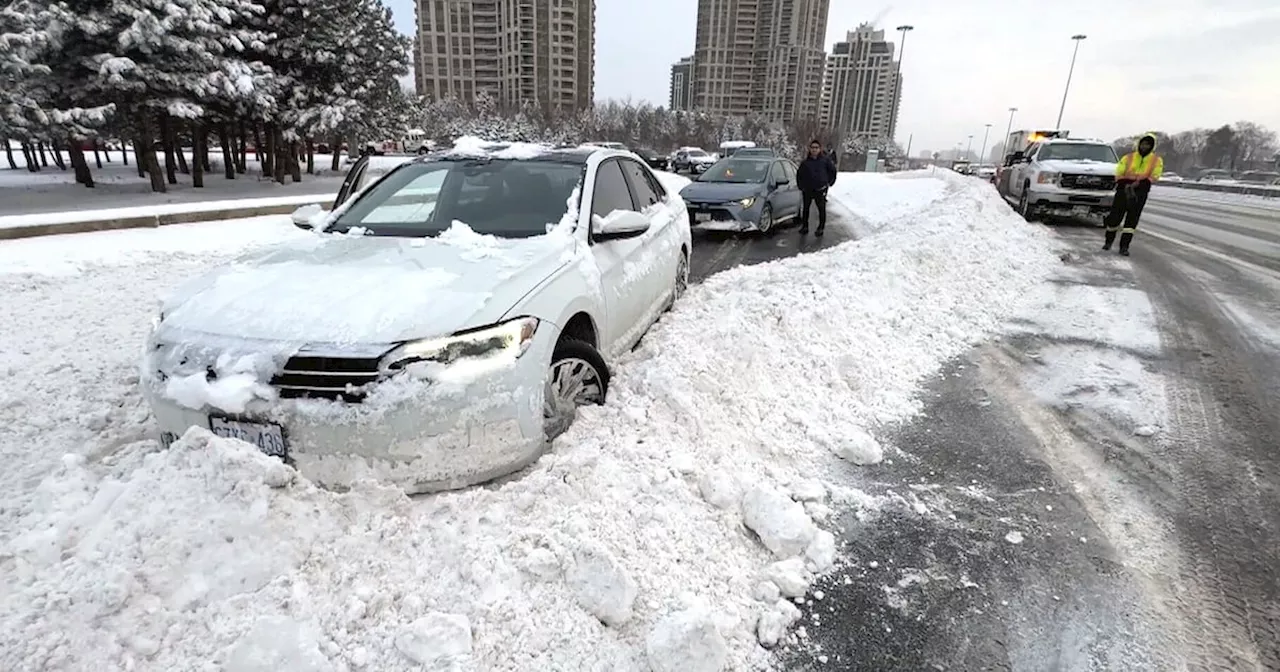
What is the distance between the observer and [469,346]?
2695mm

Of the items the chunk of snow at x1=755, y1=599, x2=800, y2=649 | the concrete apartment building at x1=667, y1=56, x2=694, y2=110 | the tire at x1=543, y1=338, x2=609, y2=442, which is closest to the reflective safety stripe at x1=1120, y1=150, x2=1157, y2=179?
the tire at x1=543, y1=338, x2=609, y2=442

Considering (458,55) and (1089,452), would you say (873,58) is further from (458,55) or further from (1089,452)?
(1089,452)

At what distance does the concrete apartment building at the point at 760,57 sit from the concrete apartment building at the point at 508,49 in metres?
21.9

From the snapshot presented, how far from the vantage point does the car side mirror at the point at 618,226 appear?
3871 mm

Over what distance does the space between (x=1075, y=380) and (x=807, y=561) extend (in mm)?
3384

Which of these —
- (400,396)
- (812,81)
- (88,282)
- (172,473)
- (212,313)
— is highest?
(812,81)

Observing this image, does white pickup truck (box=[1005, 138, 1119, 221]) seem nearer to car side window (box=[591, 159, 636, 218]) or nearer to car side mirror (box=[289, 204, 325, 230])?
car side window (box=[591, 159, 636, 218])

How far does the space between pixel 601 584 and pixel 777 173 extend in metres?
11.9

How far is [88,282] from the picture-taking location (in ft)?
23.1

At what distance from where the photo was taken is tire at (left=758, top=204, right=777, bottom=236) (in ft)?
39.3

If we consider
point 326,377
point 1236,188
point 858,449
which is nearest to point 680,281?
point 858,449

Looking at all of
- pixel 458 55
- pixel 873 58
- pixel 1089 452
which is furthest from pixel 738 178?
pixel 458 55

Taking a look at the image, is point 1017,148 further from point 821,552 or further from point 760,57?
point 760,57

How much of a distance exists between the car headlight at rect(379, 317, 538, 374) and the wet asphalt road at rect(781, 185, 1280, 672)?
1573mm
